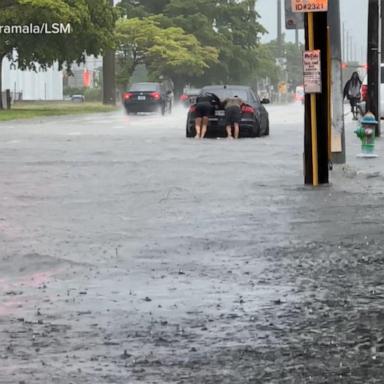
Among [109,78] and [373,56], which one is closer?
[373,56]

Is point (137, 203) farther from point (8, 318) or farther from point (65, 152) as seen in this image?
point (65, 152)

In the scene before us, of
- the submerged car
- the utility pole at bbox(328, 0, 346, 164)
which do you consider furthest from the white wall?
the utility pole at bbox(328, 0, 346, 164)

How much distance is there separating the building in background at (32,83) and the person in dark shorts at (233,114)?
2654 inches

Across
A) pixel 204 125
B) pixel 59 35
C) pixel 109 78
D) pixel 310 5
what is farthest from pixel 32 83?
pixel 310 5

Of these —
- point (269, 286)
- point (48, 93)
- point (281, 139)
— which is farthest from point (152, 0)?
point (269, 286)

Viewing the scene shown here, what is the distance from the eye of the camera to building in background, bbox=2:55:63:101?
3681 inches

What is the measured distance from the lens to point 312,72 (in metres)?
13.3

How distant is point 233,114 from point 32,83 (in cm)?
8165

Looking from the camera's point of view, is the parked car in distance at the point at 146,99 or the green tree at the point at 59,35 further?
the green tree at the point at 59,35

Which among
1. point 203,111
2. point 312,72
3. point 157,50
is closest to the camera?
point 312,72

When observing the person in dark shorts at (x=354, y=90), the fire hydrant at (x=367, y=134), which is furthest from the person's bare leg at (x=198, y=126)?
the person in dark shorts at (x=354, y=90)

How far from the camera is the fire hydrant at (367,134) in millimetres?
17875

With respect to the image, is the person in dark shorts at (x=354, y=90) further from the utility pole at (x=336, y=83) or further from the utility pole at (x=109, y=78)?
the utility pole at (x=109, y=78)

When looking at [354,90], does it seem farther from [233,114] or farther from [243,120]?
[233,114]
